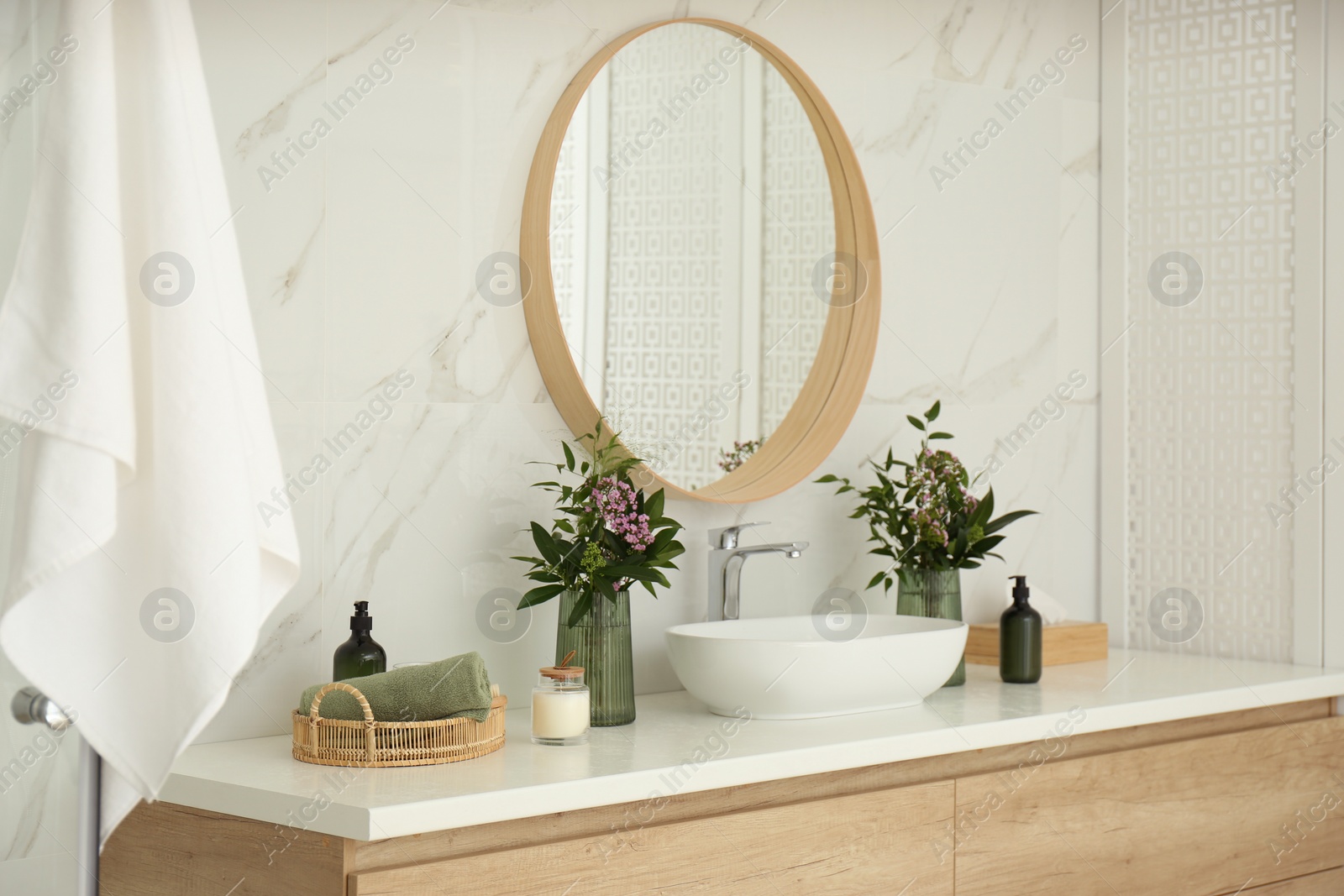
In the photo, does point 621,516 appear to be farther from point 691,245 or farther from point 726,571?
point 691,245

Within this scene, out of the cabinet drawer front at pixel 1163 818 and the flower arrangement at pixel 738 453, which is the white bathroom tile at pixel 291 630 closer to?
the flower arrangement at pixel 738 453

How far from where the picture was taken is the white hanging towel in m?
1.18

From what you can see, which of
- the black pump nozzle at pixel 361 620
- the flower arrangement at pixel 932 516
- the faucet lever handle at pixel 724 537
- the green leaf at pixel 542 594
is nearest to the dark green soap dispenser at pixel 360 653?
the black pump nozzle at pixel 361 620

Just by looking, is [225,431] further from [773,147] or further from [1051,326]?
[1051,326]

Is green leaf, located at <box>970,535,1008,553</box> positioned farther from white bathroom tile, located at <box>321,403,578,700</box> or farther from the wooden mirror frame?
white bathroom tile, located at <box>321,403,578,700</box>

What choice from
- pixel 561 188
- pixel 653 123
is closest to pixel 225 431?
pixel 561 188

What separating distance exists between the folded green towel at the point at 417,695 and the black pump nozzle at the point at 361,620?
0.11 metres

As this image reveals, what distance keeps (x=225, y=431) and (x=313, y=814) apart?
40 cm

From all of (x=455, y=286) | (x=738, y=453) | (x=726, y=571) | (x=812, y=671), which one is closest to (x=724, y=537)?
(x=726, y=571)

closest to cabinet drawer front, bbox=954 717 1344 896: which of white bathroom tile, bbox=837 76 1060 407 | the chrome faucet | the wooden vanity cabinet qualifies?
the wooden vanity cabinet

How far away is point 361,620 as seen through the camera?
1.69m

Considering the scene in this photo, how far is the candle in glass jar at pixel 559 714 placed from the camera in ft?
5.45

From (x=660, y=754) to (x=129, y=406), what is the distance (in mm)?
743

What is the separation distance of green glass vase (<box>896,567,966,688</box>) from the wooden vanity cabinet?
30 centimetres
